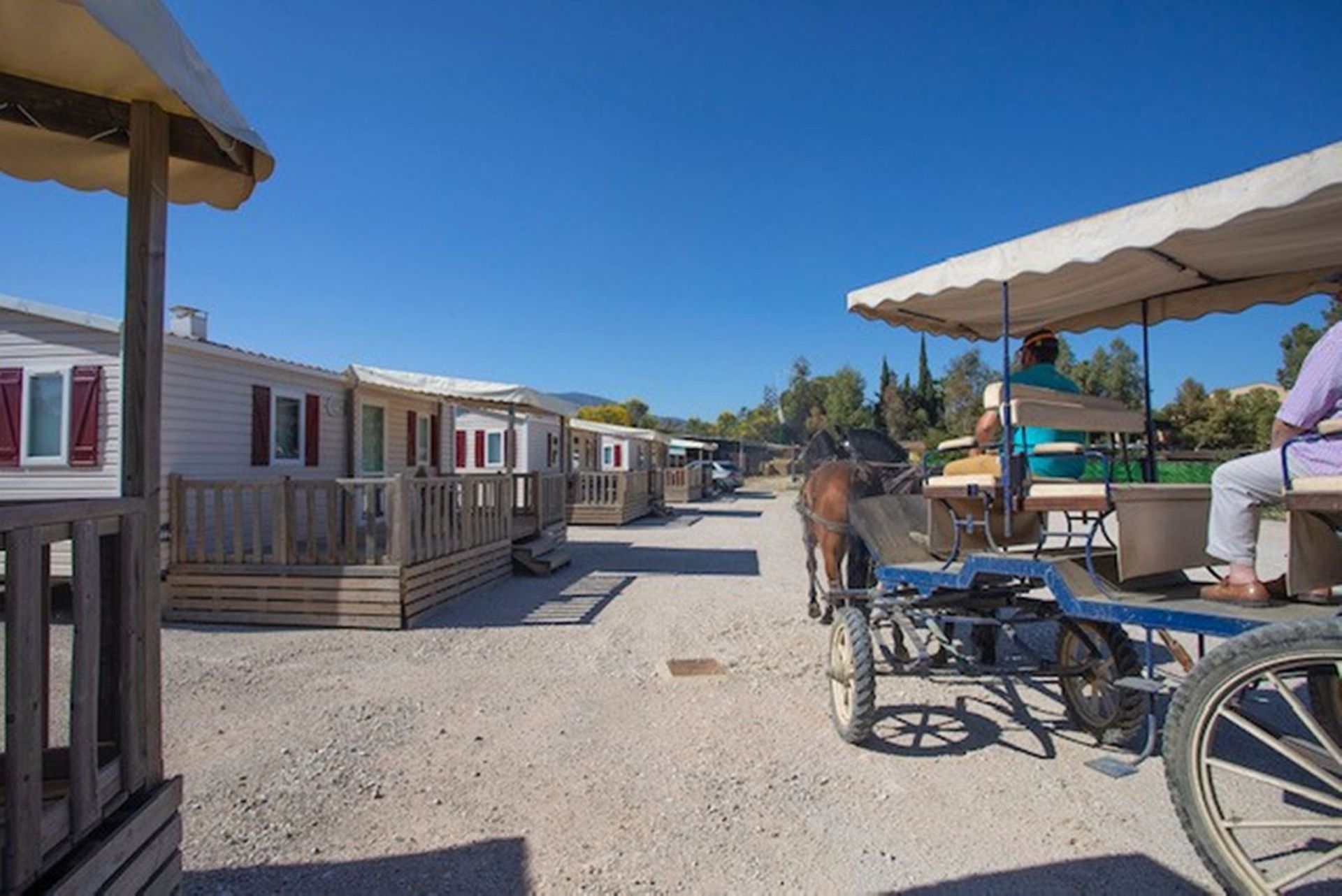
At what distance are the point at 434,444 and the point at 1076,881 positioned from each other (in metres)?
13.7

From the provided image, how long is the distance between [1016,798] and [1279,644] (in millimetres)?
Result: 1649

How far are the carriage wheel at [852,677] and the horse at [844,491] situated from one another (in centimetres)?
144

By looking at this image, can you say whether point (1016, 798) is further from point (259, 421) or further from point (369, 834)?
point (259, 421)

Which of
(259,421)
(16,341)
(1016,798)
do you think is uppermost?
(16,341)

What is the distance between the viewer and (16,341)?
7836mm

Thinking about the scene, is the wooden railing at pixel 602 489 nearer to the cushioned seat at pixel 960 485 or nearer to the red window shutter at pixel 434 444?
the red window shutter at pixel 434 444

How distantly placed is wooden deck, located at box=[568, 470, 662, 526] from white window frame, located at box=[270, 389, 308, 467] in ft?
31.7

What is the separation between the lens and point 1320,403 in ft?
8.96

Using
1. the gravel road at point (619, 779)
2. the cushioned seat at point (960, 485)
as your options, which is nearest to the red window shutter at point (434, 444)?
the gravel road at point (619, 779)

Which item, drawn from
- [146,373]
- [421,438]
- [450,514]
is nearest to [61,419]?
[450,514]

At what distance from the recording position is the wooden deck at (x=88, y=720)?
1837 millimetres

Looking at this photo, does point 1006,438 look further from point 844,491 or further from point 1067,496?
point 844,491

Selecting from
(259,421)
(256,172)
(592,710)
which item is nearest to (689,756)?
(592,710)

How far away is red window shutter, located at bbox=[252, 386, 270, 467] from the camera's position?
952 centimetres
